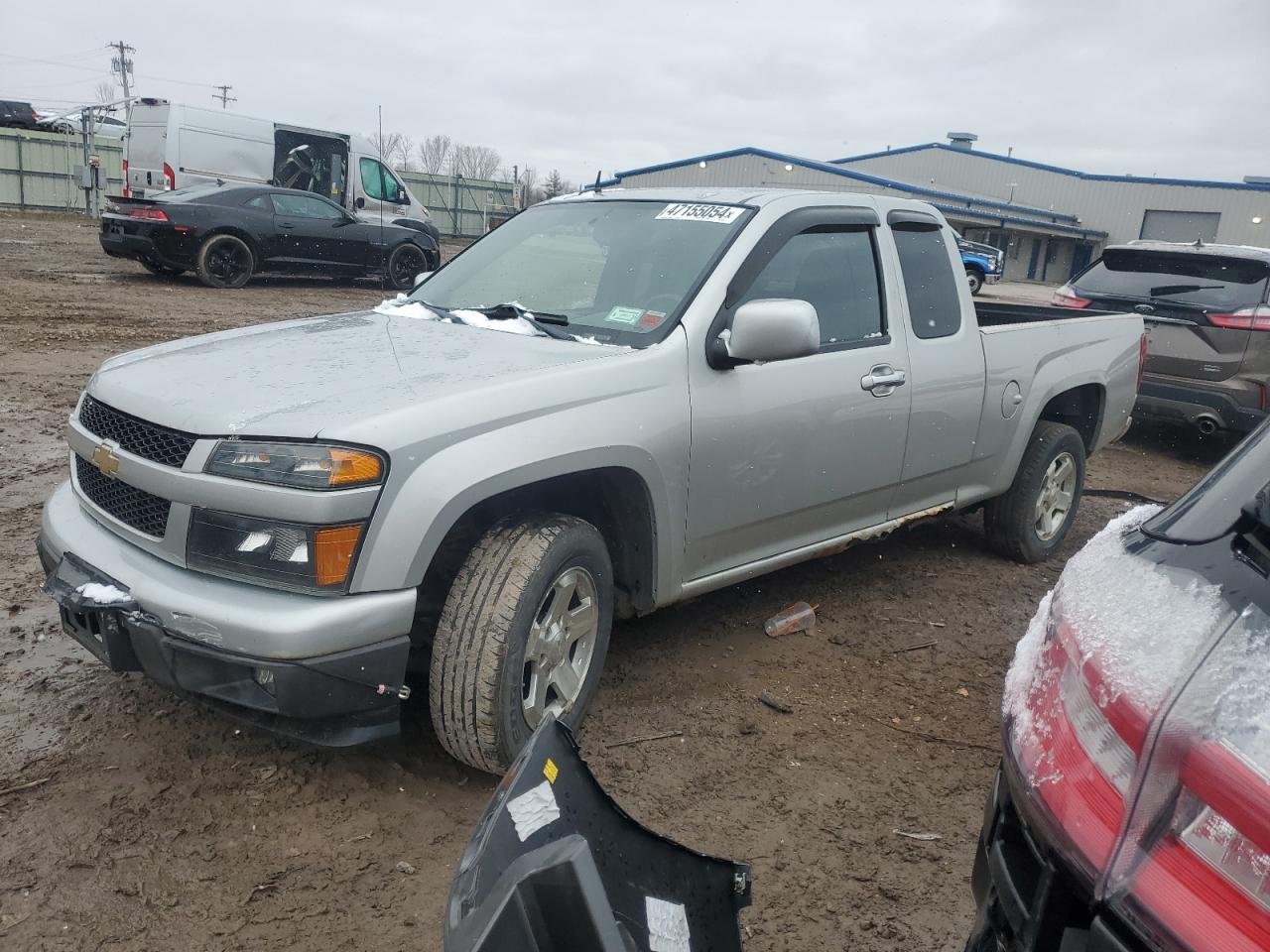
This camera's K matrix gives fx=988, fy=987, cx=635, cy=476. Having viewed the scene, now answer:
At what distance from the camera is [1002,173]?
156ft

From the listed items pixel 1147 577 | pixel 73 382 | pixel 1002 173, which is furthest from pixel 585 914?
pixel 1002 173

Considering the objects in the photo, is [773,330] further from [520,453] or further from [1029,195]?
[1029,195]

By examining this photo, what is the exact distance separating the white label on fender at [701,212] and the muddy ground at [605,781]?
167 centimetres

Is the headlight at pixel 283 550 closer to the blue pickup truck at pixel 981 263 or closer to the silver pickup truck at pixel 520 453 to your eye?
the silver pickup truck at pixel 520 453

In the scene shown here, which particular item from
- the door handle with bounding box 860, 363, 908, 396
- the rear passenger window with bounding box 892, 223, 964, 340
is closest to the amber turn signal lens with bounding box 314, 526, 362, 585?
the door handle with bounding box 860, 363, 908, 396

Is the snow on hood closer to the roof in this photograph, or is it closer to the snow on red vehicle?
the snow on red vehicle

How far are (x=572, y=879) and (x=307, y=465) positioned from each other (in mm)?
1476

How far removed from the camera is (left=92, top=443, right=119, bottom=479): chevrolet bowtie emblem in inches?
109

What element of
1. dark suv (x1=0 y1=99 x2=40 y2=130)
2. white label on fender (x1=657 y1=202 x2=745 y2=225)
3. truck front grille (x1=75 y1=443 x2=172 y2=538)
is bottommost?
truck front grille (x1=75 y1=443 x2=172 y2=538)

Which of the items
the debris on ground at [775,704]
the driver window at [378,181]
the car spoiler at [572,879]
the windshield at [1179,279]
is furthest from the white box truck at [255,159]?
the car spoiler at [572,879]

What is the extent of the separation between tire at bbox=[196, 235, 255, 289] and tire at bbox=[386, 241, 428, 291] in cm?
234

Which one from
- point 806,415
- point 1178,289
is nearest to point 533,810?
point 806,415

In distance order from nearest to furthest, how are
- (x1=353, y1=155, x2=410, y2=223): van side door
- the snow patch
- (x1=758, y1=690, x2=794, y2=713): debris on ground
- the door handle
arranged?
the snow patch → (x1=758, y1=690, x2=794, y2=713): debris on ground → the door handle → (x1=353, y1=155, x2=410, y2=223): van side door

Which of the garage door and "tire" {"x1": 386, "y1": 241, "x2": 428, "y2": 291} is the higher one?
the garage door
